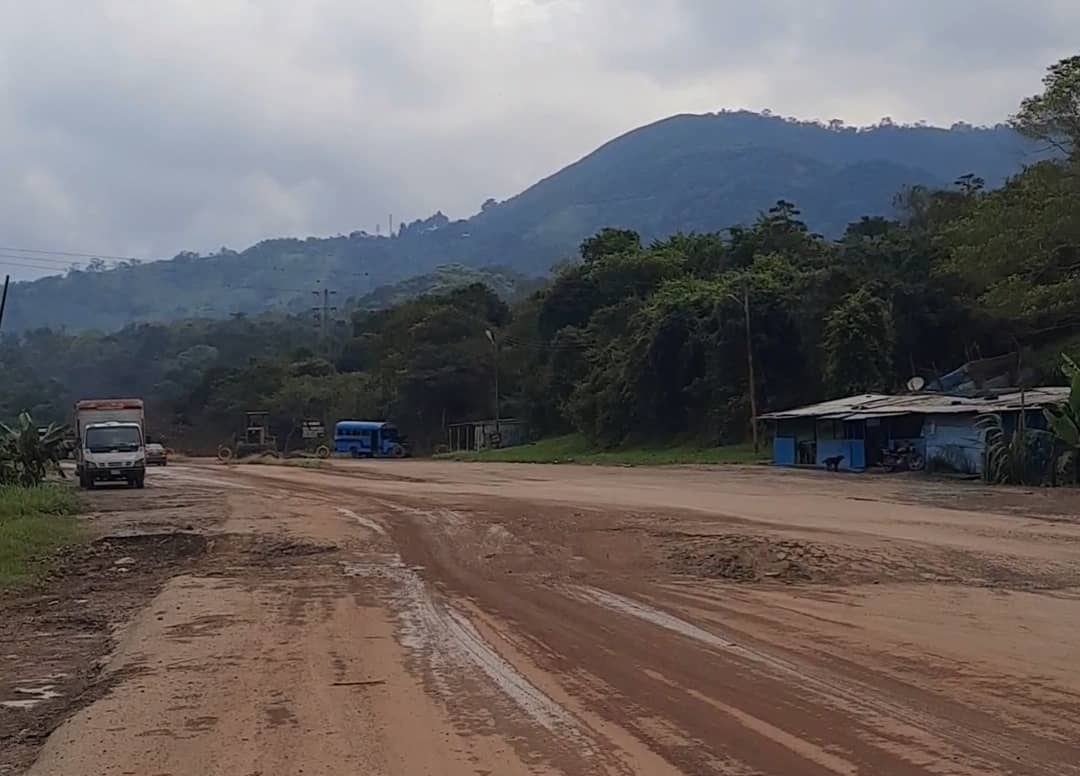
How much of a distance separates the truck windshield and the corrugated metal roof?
79.7ft

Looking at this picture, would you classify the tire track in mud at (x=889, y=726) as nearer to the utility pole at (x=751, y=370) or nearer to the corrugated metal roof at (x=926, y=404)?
the corrugated metal roof at (x=926, y=404)

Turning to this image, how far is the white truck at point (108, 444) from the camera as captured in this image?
1665 inches

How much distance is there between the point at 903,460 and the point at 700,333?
77.7 ft

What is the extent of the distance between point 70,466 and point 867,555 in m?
52.5

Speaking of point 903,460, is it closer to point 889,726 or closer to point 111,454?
point 111,454

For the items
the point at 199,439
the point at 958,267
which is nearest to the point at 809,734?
the point at 958,267

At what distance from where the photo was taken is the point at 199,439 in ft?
335

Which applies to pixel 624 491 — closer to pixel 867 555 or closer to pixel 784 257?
pixel 867 555

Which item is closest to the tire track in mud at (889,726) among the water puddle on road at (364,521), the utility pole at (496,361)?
the water puddle on road at (364,521)

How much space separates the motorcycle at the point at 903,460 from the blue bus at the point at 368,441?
4379 cm

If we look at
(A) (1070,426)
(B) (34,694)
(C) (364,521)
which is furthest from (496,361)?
(B) (34,694)

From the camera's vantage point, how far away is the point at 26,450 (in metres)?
37.3

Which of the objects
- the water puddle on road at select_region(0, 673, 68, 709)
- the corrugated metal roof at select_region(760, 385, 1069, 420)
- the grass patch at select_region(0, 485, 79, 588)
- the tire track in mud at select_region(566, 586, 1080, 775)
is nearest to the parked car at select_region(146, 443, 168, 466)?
the grass patch at select_region(0, 485, 79, 588)

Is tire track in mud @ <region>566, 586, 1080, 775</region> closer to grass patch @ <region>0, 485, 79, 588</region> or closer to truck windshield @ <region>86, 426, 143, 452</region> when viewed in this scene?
grass patch @ <region>0, 485, 79, 588</region>
